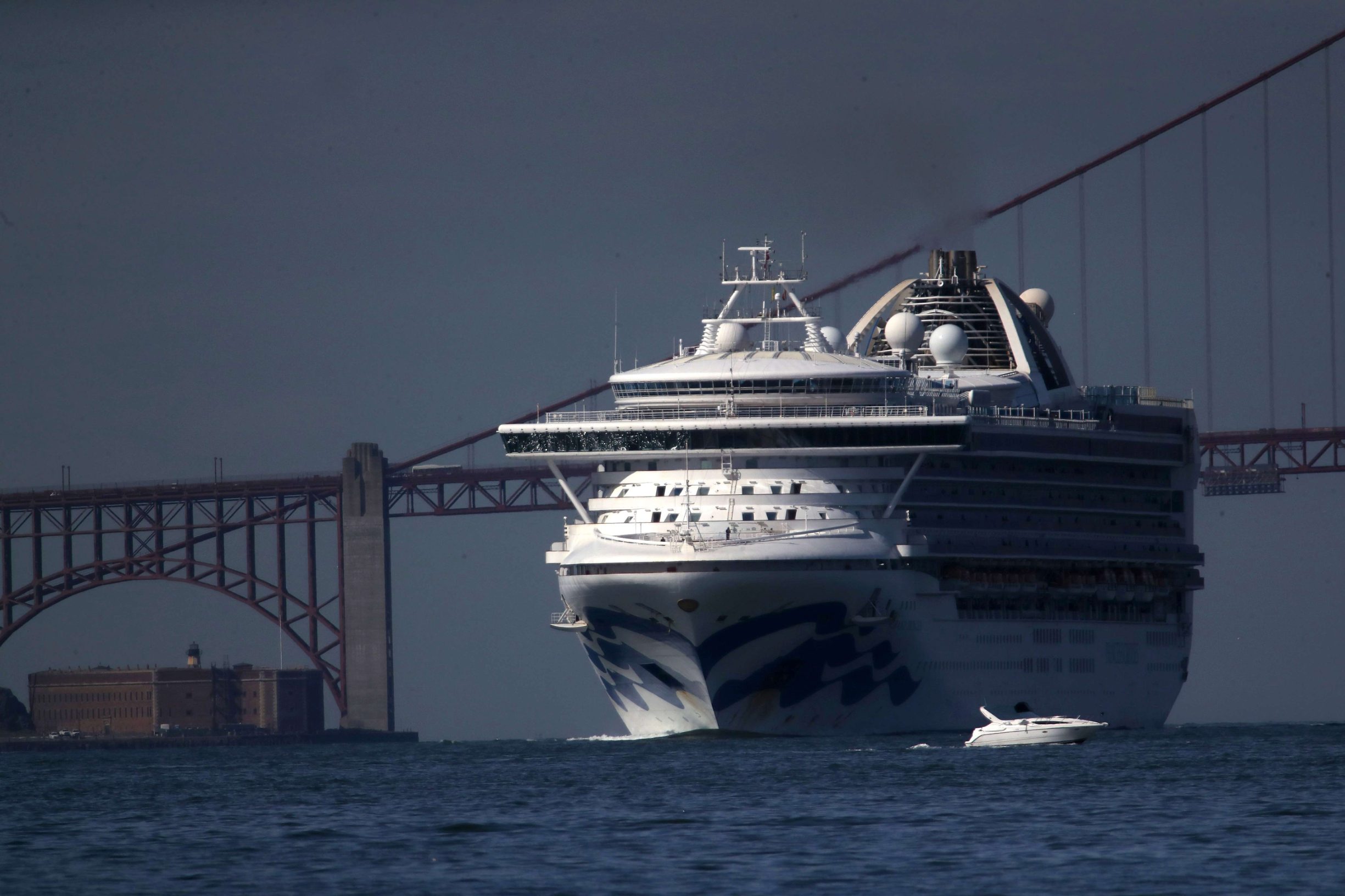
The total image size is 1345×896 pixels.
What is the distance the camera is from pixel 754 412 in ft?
224

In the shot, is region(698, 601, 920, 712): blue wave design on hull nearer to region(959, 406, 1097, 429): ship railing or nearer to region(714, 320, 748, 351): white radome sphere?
region(959, 406, 1097, 429): ship railing

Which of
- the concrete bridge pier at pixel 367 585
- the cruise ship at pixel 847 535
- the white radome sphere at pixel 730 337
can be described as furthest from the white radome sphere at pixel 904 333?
the concrete bridge pier at pixel 367 585

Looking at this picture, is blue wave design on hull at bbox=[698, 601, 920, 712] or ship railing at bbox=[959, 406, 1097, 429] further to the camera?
ship railing at bbox=[959, 406, 1097, 429]

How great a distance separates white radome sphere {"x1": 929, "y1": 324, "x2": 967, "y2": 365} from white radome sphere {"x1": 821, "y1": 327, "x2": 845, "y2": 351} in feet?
8.54

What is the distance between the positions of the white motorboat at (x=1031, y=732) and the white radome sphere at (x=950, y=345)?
510 inches

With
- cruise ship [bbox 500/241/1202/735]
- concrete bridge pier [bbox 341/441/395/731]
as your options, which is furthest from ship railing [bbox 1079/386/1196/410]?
concrete bridge pier [bbox 341/441/395/731]

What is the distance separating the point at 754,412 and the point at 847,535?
12.7 ft

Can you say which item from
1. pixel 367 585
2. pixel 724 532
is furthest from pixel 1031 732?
pixel 367 585

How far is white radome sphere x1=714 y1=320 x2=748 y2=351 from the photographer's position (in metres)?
71.4

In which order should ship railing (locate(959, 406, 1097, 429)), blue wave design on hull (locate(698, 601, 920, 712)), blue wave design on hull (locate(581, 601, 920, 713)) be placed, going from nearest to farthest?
blue wave design on hull (locate(698, 601, 920, 712)) → blue wave design on hull (locate(581, 601, 920, 713)) → ship railing (locate(959, 406, 1097, 429))

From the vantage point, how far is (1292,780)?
54.4 metres

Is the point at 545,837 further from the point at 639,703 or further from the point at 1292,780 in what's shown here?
the point at 639,703

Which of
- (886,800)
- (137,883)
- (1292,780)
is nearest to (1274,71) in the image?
(1292,780)

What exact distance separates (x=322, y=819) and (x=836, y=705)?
2000cm
